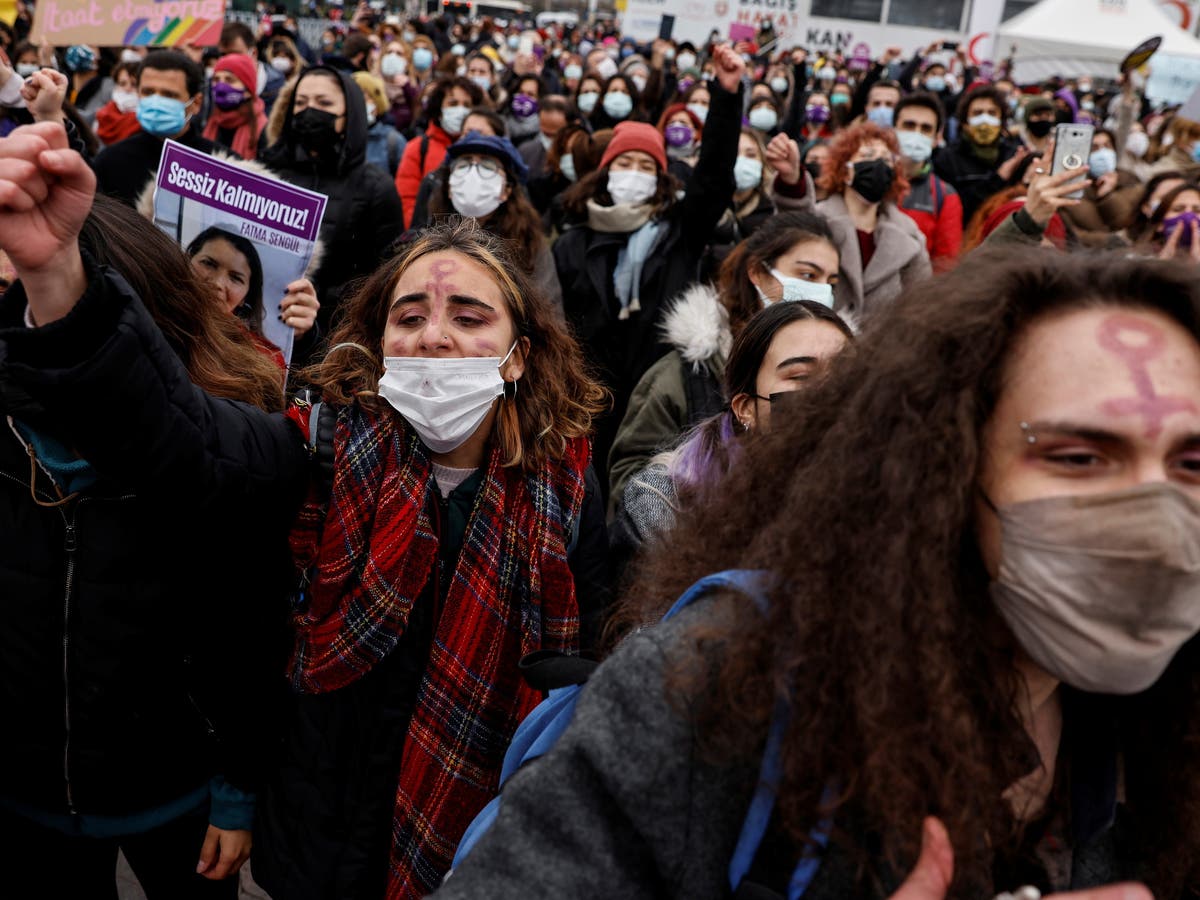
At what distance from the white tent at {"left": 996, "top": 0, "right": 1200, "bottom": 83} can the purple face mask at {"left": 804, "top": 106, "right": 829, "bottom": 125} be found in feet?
27.2

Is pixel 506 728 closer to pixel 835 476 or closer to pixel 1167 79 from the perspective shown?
pixel 835 476

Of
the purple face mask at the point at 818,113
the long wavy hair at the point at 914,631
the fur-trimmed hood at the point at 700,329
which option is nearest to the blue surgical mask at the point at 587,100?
the purple face mask at the point at 818,113

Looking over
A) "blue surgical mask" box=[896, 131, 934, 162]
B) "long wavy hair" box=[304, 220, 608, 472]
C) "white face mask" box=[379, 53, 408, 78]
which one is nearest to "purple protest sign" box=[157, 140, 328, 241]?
"long wavy hair" box=[304, 220, 608, 472]

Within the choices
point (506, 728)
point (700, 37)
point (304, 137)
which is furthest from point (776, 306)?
point (700, 37)

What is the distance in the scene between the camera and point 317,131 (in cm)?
455

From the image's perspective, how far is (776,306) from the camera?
2861 mm

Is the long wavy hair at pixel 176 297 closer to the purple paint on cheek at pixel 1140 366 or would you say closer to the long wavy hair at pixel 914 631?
the long wavy hair at pixel 914 631

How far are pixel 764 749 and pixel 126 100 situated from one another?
6868 mm

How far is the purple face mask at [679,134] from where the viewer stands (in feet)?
23.6

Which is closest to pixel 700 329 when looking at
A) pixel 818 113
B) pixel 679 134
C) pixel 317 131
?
pixel 317 131

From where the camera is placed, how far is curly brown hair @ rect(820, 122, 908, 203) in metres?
4.78

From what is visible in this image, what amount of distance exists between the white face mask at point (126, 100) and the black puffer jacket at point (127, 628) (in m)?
5.55

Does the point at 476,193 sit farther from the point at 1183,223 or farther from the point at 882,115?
the point at 882,115

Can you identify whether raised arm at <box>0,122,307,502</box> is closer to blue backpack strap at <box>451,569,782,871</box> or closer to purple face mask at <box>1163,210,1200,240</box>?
blue backpack strap at <box>451,569,782,871</box>
